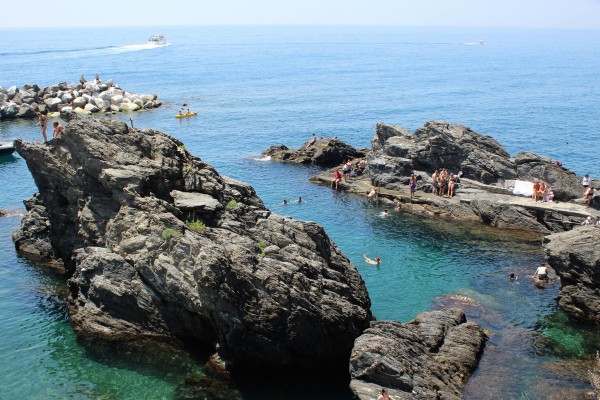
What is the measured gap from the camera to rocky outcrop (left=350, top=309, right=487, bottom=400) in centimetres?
2697

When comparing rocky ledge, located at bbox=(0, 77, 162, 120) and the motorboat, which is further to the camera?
rocky ledge, located at bbox=(0, 77, 162, 120)

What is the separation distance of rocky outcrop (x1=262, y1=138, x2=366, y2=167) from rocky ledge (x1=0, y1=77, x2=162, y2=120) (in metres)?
41.4

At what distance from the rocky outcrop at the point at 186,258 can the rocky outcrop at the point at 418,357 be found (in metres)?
2.35

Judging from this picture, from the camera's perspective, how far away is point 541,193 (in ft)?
178

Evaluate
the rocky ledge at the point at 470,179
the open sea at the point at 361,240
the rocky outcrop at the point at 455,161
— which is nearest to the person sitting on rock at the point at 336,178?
the rocky ledge at the point at 470,179

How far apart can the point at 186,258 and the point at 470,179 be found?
3878 cm

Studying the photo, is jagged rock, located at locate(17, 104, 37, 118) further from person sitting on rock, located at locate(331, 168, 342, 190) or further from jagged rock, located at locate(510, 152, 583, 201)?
jagged rock, located at locate(510, 152, 583, 201)

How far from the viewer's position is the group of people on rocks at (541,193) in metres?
54.3

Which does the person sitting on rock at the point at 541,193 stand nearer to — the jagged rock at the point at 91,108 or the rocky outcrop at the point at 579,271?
the rocky outcrop at the point at 579,271

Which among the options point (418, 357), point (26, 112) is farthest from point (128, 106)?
point (418, 357)

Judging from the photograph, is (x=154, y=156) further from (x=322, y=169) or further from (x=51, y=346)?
(x=322, y=169)

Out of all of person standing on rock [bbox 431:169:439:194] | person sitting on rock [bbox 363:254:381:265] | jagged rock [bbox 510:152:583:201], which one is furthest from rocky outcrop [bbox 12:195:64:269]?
jagged rock [bbox 510:152:583:201]

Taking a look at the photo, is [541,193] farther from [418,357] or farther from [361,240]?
[418,357]

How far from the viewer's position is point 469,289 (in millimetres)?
40719
